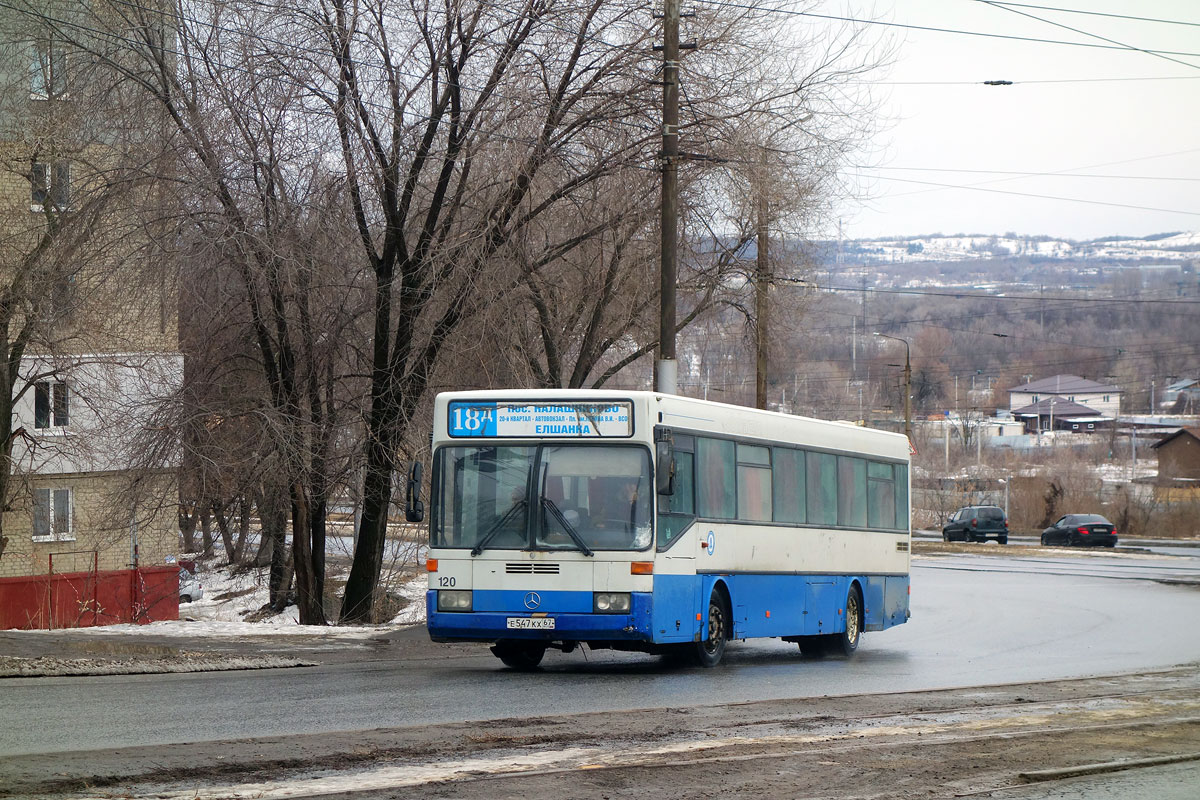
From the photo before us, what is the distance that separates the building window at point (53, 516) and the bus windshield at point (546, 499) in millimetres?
25060

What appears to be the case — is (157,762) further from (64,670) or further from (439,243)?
(439,243)

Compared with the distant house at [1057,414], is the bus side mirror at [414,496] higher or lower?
lower

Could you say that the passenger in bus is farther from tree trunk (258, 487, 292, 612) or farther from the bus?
tree trunk (258, 487, 292, 612)

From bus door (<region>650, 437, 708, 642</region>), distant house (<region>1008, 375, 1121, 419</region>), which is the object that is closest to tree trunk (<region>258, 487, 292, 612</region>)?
bus door (<region>650, 437, 708, 642</region>)

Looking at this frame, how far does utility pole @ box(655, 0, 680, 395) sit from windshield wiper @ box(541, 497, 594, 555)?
6.39 meters

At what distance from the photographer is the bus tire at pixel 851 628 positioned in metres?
18.7

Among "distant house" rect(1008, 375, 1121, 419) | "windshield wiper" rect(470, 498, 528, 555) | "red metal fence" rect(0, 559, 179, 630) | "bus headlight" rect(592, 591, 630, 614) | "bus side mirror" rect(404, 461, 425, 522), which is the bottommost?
"red metal fence" rect(0, 559, 179, 630)

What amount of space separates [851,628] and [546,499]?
675cm

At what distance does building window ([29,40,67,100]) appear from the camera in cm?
1983

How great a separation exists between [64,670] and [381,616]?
11.5 meters

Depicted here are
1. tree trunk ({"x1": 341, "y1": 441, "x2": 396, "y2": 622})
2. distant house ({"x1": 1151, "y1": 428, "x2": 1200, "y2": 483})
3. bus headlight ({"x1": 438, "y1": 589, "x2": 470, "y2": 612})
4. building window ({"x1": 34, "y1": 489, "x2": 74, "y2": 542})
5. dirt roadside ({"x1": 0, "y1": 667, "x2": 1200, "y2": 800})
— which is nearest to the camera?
dirt roadside ({"x1": 0, "y1": 667, "x2": 1200, "y2": 800})

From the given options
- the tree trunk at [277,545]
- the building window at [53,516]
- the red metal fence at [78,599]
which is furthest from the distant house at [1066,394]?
the tree trunk at [277,545]

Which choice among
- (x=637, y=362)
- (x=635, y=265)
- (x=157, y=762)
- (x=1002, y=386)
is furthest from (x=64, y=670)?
(x=1002, y=386)

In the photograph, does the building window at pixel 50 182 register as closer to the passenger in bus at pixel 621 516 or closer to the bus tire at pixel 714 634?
the passenger in bus at pixel 621 516
